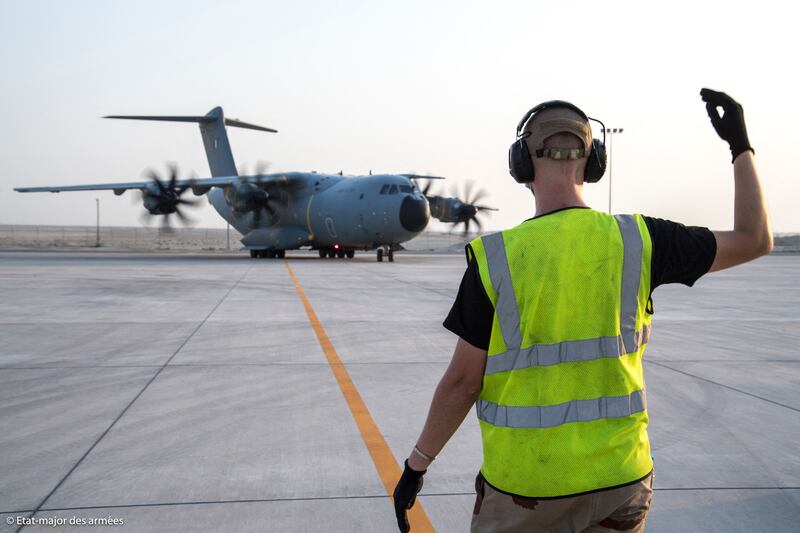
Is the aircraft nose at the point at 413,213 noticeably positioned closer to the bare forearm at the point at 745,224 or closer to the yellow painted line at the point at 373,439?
the yellow painted line at the point at 373,439

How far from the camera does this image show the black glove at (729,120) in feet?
7.98

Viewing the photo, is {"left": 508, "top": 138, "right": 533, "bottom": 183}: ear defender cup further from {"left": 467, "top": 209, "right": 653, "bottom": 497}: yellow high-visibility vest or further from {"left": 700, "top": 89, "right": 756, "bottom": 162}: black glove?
{"left": 700, "top": 89, "right": 756, "bottom": 162}: black glove


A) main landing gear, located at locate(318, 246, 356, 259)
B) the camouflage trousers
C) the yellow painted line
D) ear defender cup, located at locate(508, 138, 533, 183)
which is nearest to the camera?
the camouflage trousers

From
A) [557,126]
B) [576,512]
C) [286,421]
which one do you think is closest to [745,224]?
[557,126]

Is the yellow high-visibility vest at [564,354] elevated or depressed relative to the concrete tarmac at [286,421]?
elevated

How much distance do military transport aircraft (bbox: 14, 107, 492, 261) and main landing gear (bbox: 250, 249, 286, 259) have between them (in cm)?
5

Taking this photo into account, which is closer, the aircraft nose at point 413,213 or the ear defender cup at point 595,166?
the ear defender cup at point 595,166

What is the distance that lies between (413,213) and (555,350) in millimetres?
29268

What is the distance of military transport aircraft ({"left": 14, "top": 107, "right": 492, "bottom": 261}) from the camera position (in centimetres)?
3200

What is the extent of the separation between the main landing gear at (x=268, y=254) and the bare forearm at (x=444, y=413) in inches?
1453

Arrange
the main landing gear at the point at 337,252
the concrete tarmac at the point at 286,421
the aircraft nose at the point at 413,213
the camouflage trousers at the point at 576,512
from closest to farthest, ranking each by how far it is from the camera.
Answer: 1. the camouflage trousers at the point at 576,512
2. the concrete tarmac at the point at 286,421
3. the aircraft nose at the point at 413,213
4. the main landing gear at the point at 337,252

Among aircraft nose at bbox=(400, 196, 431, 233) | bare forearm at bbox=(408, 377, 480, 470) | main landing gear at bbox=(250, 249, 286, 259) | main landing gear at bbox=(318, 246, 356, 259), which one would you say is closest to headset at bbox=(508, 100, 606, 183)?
bare forearm at bbox=(408, 377, 480, 470)

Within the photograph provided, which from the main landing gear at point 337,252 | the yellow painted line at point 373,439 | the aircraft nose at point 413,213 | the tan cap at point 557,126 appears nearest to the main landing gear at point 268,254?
the main landing gear at point 337,252

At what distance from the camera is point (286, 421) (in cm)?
591
